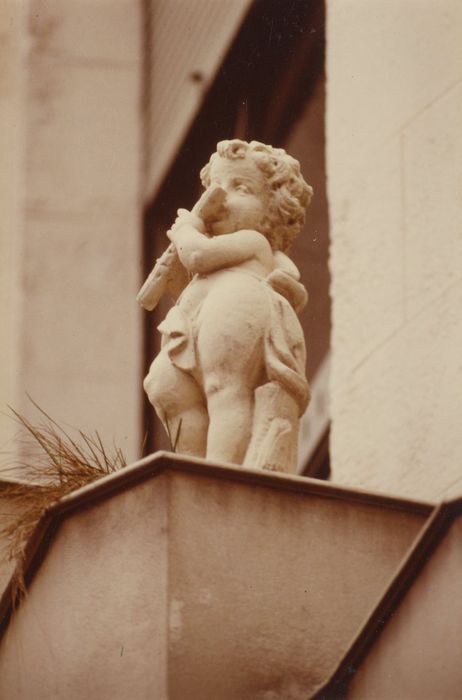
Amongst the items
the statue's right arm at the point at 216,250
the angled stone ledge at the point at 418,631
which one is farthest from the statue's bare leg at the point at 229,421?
the angled stone ledge at the point at 418,631

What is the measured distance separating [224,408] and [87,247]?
9078mm

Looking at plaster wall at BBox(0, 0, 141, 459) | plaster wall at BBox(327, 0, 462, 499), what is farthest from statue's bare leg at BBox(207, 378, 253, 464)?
plaster wall at BBox(0, 0, 141, 459)

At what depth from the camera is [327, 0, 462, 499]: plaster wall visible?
11.5 meters

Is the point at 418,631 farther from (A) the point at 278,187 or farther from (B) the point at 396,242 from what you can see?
(B) the point at 396,242

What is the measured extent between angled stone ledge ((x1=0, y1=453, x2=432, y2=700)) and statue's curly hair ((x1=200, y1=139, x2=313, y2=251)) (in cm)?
117

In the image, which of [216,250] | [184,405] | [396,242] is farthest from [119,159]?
[184,405]

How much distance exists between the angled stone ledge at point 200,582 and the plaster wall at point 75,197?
27.5ft

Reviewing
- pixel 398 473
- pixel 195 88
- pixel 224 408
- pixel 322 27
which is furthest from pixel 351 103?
pixel 195 88

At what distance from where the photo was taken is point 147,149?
18141mm

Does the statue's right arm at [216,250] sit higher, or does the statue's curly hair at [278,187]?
the statue's curly hair at [278,187]

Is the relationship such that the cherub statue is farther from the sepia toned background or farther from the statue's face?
the sepia toned background

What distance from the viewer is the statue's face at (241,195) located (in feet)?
31.1

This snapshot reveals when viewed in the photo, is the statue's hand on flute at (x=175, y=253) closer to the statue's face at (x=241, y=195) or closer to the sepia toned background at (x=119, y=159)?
the statue's face at (x=241, y=195)

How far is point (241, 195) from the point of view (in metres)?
9.52
